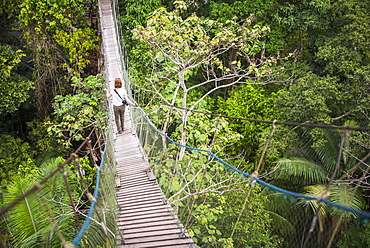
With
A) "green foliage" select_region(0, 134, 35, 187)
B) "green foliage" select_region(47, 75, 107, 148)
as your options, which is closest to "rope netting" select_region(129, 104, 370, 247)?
"green foliage" select_region(47, 75, 107, 148)

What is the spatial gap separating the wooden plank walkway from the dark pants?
0.11 metres

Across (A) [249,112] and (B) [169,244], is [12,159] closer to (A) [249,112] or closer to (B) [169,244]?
(A) [249,112]

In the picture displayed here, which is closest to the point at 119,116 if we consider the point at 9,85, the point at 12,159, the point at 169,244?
the point at 169,244

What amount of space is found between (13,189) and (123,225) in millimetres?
2552

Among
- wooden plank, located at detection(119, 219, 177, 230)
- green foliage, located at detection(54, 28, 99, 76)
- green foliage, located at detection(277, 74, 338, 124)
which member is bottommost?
wooden plank, located at detection(119, 219, 177, 230)

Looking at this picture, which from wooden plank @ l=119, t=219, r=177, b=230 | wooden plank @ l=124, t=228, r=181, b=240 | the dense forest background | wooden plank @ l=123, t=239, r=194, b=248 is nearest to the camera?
wooden plank @ l=123, t=239, r=194, b=248

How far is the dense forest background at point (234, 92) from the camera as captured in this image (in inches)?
181

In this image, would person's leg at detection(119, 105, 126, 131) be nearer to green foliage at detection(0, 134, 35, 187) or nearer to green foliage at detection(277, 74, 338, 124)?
green foliage at detection(0, 134, 35, 187)

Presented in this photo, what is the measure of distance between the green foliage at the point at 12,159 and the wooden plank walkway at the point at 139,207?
2.52 metres

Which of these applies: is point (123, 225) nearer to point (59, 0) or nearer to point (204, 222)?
point (204, 222)

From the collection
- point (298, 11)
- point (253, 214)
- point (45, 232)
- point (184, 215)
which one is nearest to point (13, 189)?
point (45, 232)

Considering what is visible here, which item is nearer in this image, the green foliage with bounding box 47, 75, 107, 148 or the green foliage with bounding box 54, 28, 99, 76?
the green foliage with bounding box 47, 75, 107, 148

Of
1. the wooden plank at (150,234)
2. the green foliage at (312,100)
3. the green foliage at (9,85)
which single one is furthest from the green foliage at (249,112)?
the wooden plank at (150,234)

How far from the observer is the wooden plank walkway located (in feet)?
7.70
